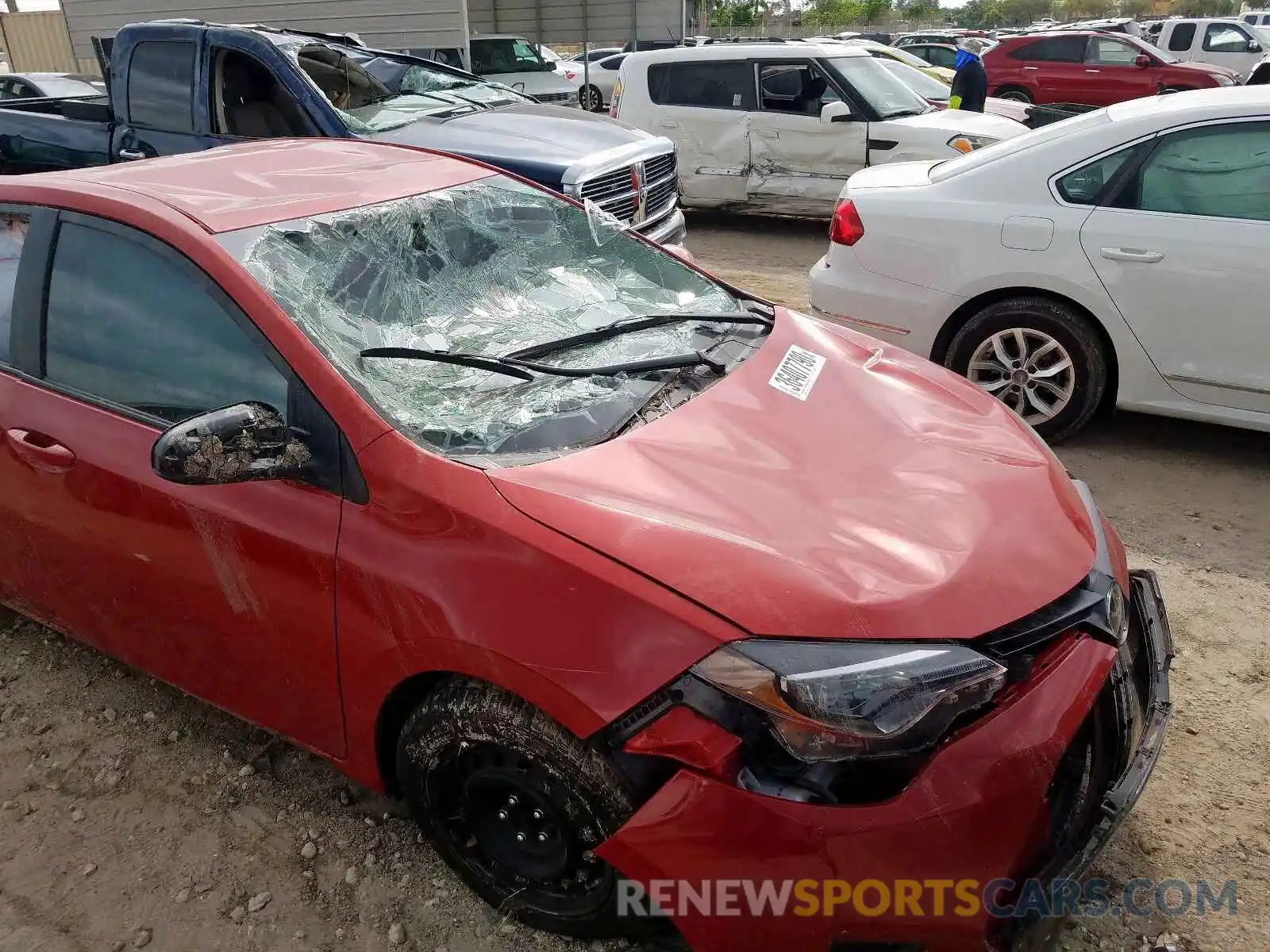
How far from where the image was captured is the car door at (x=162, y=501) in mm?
2045

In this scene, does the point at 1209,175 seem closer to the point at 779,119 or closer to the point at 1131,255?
the point at 1131,255

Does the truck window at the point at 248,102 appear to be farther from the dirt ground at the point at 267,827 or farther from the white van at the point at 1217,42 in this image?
the white van at the point at 1217,42

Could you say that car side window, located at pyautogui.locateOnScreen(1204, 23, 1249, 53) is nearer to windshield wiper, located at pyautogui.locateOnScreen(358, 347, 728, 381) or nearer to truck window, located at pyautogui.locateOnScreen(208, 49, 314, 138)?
truck window, located at pyautogui.locateOnScreen(208, 49, 314, 138)

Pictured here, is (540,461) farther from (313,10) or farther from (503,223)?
(313,10)

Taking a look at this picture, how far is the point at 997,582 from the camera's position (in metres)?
1.82

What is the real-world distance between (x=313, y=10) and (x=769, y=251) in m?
6.58

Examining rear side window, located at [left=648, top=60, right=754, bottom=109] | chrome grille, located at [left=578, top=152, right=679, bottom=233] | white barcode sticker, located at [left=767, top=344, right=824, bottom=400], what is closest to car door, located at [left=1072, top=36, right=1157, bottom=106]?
rear side window, located at [left=648, top=60, right=754, bottom=109]

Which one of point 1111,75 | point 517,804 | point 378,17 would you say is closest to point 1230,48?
point 1111,75

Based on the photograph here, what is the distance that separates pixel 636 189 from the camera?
6.09 metres

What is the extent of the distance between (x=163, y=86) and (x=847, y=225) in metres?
4.58

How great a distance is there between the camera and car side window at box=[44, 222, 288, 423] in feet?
6.93

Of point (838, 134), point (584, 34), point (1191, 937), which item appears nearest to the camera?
point (1191, 937)

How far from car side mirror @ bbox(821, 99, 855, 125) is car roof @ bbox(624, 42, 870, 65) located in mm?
686

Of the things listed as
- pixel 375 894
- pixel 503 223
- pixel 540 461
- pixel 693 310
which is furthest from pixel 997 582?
pixel 503 223
